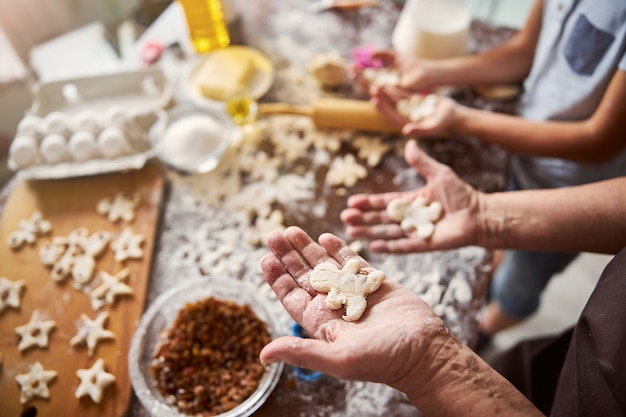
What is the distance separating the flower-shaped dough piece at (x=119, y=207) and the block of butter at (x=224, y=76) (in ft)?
1.46

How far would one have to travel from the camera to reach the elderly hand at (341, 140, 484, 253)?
1123mm

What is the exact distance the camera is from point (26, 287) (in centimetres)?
120

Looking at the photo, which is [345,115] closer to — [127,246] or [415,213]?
[415,213]

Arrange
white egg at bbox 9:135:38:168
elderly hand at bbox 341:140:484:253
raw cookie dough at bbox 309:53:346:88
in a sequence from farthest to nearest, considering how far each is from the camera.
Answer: raw cookie dough at bbox 309:53:346:88 < white egg at bbox 9:135:38:168 < elderly hand at bbox 341:140:484:253

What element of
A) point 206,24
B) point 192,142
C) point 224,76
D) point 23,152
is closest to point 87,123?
point 23,152

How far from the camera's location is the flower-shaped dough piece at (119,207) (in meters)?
1.32

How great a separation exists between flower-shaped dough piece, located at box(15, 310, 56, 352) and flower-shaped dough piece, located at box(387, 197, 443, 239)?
888mm

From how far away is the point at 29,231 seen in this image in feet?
4.25

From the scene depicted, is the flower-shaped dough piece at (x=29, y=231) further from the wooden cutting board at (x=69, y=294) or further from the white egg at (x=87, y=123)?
the white egg at (x=87, y=123)

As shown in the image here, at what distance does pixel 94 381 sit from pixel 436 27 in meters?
1.44

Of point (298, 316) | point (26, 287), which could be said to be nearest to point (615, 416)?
point (298, 316)

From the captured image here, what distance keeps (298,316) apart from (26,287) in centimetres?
77

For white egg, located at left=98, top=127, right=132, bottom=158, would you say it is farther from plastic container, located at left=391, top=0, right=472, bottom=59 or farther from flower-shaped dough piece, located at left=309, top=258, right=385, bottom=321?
plastic container, located at left=391, top=0, right=472, bottom=59

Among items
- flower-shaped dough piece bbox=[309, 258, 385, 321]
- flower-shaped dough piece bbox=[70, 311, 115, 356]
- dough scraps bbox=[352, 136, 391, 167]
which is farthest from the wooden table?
flower-shaped dough piece bbox=[309, 258, 385, 321]
